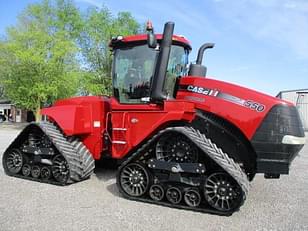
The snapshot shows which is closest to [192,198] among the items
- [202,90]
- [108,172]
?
[202,90]

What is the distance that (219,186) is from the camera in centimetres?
501

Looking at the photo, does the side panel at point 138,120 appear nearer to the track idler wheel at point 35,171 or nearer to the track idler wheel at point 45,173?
the track idler wheel at point 45,173

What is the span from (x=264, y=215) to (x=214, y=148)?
120 cm

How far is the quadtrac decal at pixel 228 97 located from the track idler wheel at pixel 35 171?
3.47 meters

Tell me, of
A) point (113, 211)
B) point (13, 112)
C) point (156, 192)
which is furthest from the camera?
point (13, 112)

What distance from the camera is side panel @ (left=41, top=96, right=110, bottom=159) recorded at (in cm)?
671

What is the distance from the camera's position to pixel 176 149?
17.8ft

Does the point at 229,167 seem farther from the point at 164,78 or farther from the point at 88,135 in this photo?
the point at 88,135

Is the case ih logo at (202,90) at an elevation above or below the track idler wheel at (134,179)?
above

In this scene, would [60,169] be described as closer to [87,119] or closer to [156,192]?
[87,119]

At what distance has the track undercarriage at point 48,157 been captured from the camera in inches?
257

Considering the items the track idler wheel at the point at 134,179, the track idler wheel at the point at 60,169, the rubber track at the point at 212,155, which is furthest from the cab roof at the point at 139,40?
the track idler wheel at the point at 60,169

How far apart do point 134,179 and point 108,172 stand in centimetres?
219

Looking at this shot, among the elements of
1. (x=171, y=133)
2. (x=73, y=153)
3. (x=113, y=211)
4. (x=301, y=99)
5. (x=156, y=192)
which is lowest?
(x=113, y=211)
